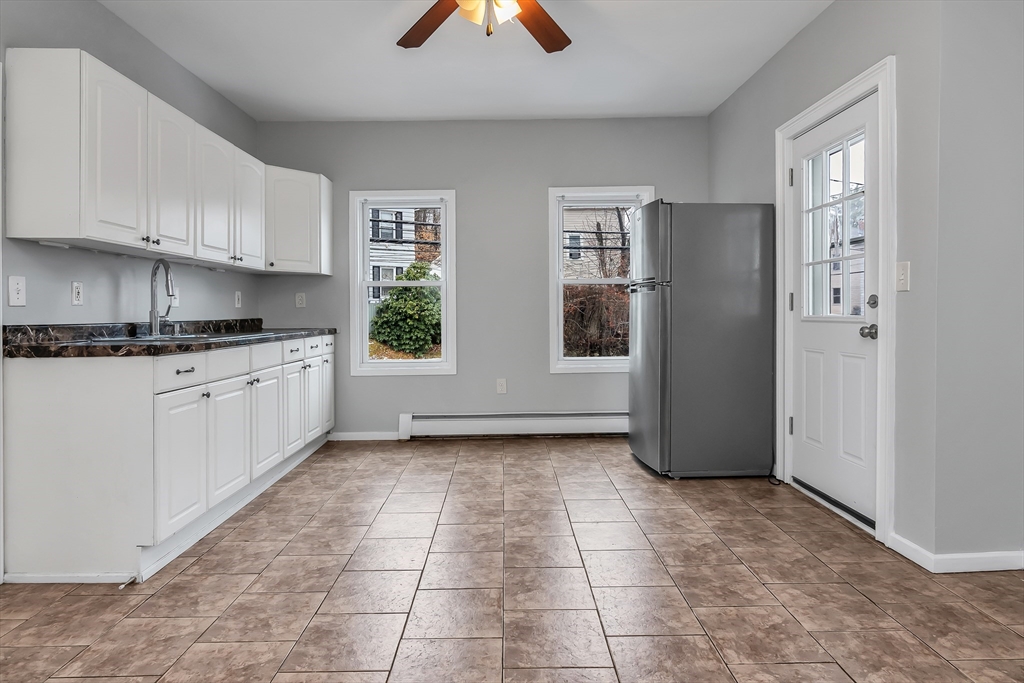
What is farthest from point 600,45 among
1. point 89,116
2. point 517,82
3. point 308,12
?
point 89,116

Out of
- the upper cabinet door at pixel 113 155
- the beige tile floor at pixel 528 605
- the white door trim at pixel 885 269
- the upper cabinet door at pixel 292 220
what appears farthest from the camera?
the upper cabinet door at pixel 292 220

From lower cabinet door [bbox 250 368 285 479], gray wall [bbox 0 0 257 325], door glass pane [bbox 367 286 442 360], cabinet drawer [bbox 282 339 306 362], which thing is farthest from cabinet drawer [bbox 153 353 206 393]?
door glass pane [bbox 367 286 442 360]

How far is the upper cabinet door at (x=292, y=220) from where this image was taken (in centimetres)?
411

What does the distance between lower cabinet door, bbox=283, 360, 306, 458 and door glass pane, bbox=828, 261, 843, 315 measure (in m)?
3.09

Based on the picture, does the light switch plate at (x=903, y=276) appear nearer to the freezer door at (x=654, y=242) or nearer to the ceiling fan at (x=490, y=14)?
the freezer door at (x=654, y=242)

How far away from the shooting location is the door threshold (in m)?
2.64

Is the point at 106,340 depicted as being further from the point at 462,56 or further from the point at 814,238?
the point at 814,238

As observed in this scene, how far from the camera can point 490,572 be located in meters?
2.22

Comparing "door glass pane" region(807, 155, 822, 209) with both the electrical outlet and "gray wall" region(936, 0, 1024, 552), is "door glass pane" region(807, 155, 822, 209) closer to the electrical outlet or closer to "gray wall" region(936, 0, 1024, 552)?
"gray wall" region(936, 0, 1024, 552)

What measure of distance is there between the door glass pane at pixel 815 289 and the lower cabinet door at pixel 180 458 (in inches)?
120

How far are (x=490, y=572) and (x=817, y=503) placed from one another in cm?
187

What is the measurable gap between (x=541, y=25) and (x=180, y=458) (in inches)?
96.4

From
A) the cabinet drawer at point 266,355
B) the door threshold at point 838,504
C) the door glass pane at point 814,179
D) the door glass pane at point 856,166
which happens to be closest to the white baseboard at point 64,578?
the cabinet drawer at point 266,355

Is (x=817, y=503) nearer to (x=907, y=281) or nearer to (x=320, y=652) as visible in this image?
(x=907, y=281)
